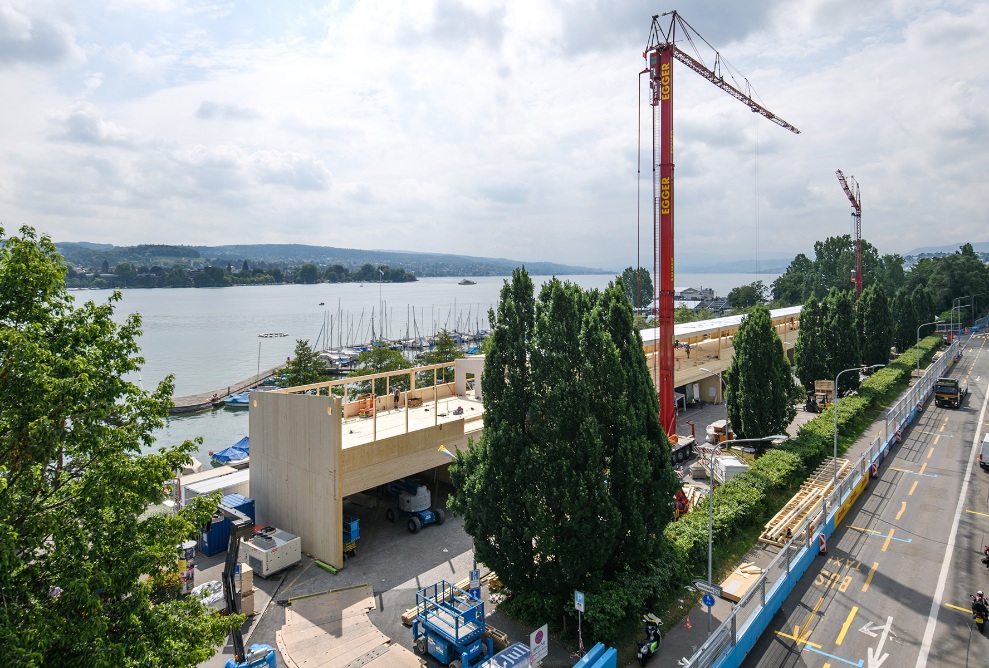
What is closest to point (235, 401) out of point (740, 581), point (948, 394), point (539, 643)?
point (740, 581)

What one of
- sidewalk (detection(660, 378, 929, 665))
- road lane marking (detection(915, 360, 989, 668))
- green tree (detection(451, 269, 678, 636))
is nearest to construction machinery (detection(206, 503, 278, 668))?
green tree (detection(451, 269, 678, 636))

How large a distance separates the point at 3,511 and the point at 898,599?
23.5 meters

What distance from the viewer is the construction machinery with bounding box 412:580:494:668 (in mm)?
15367

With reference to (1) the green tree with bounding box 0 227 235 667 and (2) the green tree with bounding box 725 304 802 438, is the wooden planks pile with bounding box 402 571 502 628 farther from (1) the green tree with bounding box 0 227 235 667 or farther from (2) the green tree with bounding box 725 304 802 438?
(2) the green tree with bounding box 725 304 802 438

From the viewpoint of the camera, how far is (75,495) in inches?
338

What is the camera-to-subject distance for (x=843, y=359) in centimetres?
4681

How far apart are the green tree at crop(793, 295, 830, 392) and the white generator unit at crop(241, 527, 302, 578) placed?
39.9 m

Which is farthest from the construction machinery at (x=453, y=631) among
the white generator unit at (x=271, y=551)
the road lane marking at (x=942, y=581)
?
the road lane marking at (x=942, y=581)

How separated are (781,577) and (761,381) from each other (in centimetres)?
1408

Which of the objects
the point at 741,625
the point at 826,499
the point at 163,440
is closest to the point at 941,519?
the point at 826,499

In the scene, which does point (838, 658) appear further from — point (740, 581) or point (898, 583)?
point (898, 583)

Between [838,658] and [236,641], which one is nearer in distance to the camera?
[236,641]

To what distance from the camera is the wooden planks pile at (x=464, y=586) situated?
1765cm

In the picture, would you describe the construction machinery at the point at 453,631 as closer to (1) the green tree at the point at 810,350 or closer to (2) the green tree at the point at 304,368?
(1) the green tree at the point at 810,350
